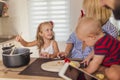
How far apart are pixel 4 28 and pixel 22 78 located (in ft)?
7.46

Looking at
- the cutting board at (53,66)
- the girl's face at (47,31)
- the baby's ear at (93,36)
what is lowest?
the cutting board at (53,66)

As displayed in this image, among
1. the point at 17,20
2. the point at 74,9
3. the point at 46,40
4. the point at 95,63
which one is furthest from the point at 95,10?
the point at 17,20

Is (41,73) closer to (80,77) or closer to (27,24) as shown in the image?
(80,77)

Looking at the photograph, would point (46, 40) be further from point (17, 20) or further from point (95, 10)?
point (17, 20)

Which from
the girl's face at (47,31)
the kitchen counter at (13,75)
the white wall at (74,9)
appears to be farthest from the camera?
the white wall at (74,9)

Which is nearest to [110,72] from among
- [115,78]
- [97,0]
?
[115,78]

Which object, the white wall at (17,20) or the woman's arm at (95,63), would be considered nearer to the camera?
the woman's arm at (95,63)

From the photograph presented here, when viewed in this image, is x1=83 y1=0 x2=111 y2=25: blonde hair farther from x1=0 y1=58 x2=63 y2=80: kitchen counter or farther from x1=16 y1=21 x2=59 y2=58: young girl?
x1=0 y1=58 x2=63 y2=80: kitchen counter

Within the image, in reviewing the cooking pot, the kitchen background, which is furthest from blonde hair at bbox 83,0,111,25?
the kitchen background

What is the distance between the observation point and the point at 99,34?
43.5 inches

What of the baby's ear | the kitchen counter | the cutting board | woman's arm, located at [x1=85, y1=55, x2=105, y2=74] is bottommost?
the kitchen counter

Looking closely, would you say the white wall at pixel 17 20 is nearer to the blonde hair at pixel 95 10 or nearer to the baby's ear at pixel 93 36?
the blonde hair at pixel 95 10

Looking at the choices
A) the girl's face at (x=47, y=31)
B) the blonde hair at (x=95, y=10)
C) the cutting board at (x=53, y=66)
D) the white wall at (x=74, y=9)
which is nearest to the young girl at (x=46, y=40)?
the girl's face at (x=47, y=31)

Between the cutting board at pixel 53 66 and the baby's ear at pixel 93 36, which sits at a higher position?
the baby's ear at pixel 93 36
